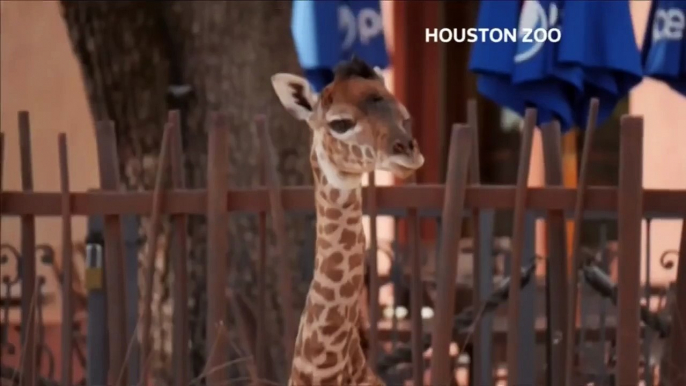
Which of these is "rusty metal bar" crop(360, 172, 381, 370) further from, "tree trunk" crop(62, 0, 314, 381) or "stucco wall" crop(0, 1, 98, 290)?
"stucco wall" crop(0, 1, 98, 290)

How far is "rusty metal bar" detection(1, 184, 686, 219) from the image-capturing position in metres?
0.97

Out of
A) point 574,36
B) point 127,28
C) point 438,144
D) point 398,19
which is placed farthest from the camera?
point 438,144

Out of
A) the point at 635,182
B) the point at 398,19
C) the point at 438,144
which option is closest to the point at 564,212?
the point at 635,182

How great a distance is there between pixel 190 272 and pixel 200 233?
0.24 feet

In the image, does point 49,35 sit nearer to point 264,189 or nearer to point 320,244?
point 264,189

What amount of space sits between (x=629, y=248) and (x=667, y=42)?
876mm

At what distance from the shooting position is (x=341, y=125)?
0.81 m

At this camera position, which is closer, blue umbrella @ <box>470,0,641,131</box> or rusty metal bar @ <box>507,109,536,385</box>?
rusty metal bar @ <box>507,109,536,385</box>

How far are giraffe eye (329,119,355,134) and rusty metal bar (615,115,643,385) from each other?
0.31m

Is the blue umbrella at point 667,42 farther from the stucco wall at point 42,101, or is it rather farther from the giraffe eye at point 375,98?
the stucco wall at point 42,101

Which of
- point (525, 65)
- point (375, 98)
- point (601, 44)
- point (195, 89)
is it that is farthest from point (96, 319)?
point (601, 44)

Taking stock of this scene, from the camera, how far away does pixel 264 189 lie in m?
1.04

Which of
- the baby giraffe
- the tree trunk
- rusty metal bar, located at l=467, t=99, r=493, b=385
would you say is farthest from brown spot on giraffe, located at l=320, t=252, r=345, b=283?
the tree trunk

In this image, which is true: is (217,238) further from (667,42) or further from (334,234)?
(667,42)
